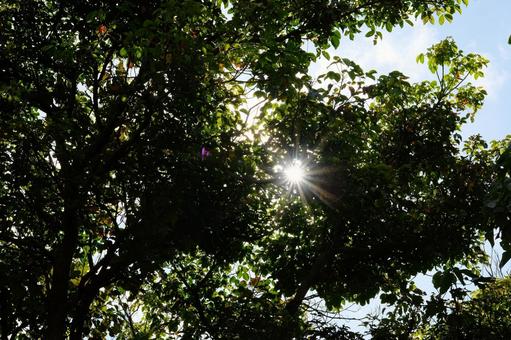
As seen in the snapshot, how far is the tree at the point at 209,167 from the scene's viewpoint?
6.84 meters

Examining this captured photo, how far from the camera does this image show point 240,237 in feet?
28.7

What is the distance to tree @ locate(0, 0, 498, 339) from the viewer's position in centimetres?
684

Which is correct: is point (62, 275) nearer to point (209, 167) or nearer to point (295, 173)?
point (209, 167)

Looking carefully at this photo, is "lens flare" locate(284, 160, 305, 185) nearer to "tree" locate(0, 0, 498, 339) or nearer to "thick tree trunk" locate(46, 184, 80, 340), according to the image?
"tree" locate(0, 0, 498, 339)

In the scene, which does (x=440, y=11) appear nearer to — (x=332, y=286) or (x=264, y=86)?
(x=264, y=86)

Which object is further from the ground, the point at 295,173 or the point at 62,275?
the point at 295,173

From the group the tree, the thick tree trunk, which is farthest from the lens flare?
the thick tree trunk

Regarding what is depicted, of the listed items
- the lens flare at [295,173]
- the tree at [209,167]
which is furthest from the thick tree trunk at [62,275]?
the lens flare at [295,173]

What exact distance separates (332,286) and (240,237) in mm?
2630

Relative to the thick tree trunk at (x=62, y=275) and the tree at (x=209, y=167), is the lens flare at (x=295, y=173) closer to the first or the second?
the tree at (x=209, y=167)

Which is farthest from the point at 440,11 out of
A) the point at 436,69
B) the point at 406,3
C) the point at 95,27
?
the point at 95,27

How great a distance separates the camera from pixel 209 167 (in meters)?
7.02

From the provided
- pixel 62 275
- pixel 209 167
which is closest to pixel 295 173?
pixel 209 167

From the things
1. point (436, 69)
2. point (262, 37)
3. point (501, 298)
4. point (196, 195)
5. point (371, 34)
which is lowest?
point (501, 298)
